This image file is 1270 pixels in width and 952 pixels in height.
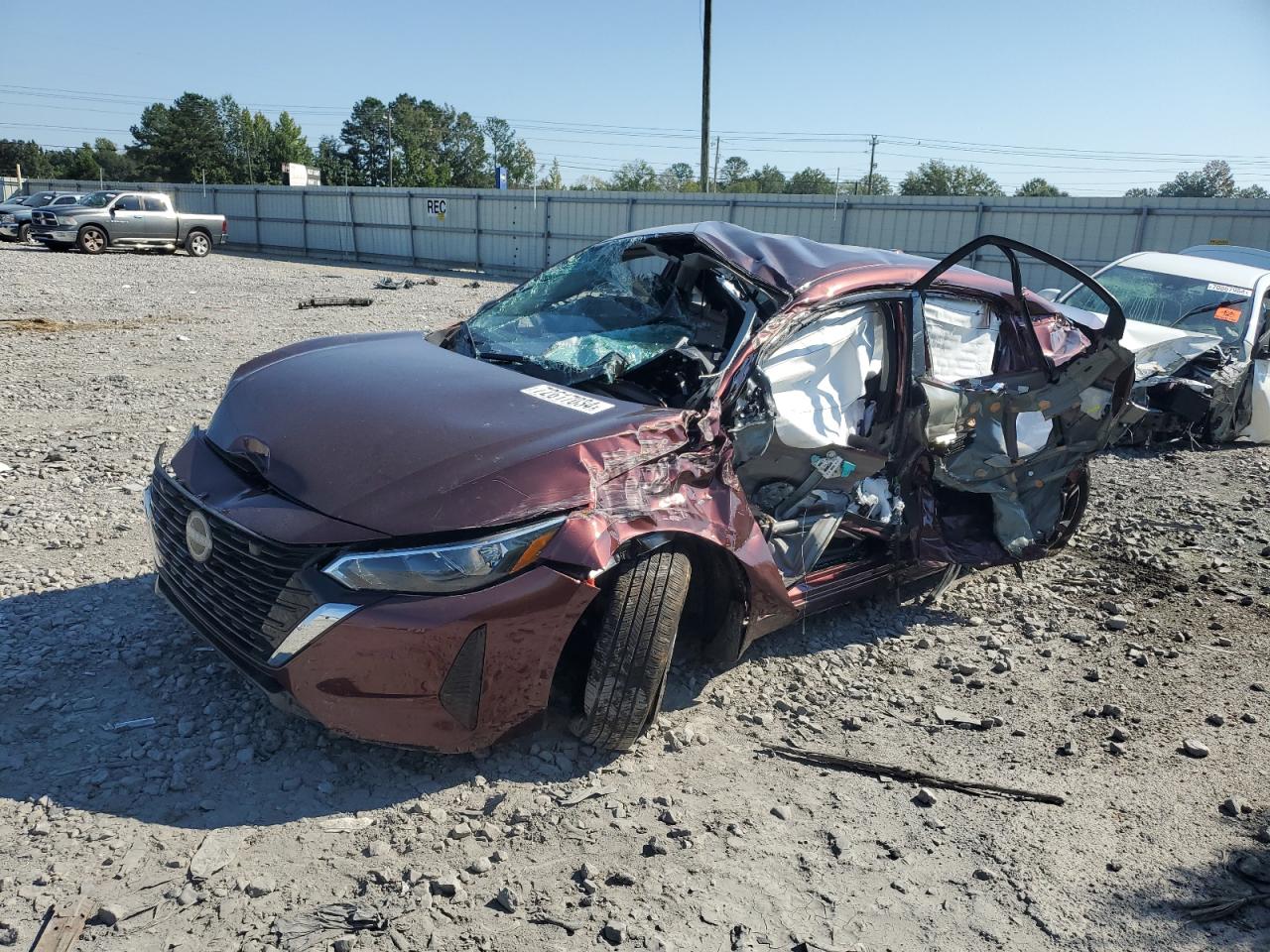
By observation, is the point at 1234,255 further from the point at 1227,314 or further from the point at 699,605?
the point at 699,605

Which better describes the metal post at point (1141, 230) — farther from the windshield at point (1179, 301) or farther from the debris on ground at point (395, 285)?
the debris on ground at point (395, 285)

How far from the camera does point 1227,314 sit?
8438 mm

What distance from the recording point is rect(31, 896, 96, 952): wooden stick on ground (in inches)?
87.5

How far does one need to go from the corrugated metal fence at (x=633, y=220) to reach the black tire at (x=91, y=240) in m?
6.88

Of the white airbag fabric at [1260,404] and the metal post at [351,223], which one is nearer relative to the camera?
the white airbag fabric at [1260,404]

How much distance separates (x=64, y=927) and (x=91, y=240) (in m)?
25.0

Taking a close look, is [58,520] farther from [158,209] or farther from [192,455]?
[158,209]

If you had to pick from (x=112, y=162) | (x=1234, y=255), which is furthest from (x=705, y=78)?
(x=112, y=162)

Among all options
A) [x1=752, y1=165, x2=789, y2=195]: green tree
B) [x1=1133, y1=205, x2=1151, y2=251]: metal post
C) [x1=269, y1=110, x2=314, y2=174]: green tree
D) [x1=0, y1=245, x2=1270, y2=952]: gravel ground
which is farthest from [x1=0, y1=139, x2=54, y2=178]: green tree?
[x1=0, y1=245, x2=1270, y2=952]: gravel ground

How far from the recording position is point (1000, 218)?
62.3 ft

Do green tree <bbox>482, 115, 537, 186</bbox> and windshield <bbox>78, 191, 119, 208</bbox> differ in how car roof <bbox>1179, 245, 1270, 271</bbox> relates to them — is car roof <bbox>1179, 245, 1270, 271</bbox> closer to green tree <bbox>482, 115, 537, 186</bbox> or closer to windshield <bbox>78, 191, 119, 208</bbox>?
windshield <bbox>78, 191, 119, 208</bbox>

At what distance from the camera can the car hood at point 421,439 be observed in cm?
277

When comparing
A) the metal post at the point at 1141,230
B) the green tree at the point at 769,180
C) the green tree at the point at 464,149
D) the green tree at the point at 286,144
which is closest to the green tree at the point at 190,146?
the green tree at the point at 286,144

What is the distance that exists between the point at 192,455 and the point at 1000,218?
18.7 m
